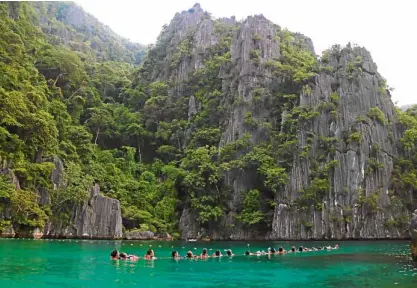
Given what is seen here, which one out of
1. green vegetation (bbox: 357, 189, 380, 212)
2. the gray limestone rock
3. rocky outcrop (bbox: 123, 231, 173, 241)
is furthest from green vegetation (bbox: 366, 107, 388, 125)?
the gray limestone rock

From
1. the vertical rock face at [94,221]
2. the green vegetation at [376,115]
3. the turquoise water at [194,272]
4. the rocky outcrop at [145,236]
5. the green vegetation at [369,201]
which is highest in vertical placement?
the green vegetation at [376,115]

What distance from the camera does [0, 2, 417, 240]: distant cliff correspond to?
152 ft

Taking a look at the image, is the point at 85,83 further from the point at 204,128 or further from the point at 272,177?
the point at 272,177

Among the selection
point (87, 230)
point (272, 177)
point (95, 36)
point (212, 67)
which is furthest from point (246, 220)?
point (95, 36)

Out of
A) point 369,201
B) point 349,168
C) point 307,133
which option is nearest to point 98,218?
point 307,133

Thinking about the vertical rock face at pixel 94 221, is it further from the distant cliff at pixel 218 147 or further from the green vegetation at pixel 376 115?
the green vegetation at pixel 376 115

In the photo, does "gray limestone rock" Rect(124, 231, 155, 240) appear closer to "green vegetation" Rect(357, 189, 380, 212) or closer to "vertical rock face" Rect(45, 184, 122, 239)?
"vertical rock face" Rect(45, 184, 122, 239)

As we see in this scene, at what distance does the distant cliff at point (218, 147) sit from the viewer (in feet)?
152

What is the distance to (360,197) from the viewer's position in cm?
5100

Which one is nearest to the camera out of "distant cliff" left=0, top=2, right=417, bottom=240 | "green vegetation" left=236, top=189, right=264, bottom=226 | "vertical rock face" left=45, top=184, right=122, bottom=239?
"vertical rock face" left=45, top=184, right=122, bottom=239

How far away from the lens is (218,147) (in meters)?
60.4

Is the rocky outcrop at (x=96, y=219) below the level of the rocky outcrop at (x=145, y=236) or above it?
above

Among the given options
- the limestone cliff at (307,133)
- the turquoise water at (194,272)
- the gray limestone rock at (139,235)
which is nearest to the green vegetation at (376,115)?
the limestone cliff at (307,133)

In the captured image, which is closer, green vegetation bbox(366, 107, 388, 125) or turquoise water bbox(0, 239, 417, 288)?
turquoise water bbox(0, 239, 417, 288)
